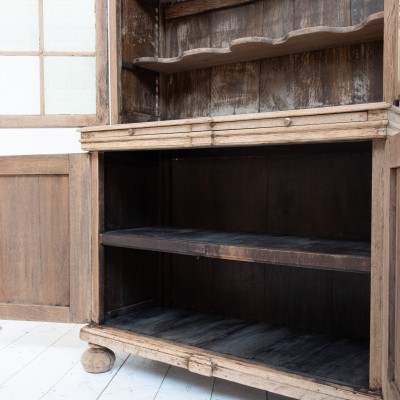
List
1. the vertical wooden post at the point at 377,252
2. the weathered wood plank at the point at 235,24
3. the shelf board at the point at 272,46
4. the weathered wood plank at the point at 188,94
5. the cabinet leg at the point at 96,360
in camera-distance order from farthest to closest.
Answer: the weathered wood plank at the point at 188,94, the weathered wood plank at the point at 235,24, the cabinet leg at the point at 96,360, the shelf board at the point at 272,46, the vertical wooden post at the point at 377,252

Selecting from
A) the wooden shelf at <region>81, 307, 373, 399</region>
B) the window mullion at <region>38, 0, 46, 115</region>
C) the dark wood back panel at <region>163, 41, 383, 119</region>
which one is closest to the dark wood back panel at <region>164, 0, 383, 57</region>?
the dark wood back panel at <region>163, 41, 383, 119</region>

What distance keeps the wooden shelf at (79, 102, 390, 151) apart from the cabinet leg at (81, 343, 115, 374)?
0.72 m

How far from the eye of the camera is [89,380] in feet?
5.65

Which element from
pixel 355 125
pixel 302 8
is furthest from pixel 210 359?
pixel 302 8

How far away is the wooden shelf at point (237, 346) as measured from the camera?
1390 mm

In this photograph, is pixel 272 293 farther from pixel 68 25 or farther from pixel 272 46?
pixel 68 25

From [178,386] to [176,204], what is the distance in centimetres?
77

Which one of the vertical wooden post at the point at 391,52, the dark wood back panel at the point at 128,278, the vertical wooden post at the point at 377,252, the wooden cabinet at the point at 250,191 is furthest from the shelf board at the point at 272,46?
the dark wood back panel at the point at 128,278

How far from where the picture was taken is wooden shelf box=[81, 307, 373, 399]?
1.39m

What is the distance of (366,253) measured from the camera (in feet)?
4.34

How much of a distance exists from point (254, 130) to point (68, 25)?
1.29 m

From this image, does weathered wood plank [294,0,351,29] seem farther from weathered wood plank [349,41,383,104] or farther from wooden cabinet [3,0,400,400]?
weathered wood plank [349,41,383,104]

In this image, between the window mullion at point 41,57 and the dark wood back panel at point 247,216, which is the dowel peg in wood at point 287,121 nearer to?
the dark wood back panel at point 247,216

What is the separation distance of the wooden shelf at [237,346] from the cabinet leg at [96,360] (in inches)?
1.9
